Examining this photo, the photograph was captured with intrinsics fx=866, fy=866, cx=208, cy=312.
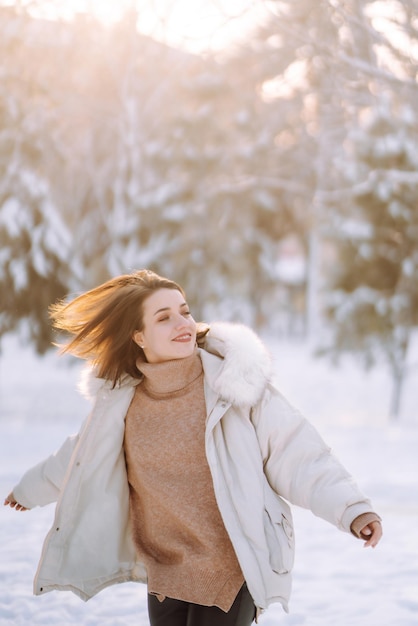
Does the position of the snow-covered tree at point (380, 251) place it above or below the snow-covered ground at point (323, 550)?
above

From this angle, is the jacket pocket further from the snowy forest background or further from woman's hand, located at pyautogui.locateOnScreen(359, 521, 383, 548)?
the snowy forest background

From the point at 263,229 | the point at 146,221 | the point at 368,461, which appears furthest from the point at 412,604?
the point at 263,229

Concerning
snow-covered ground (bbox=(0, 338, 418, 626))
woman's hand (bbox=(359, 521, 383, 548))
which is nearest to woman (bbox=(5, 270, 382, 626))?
woman's hand (bbox=(359, 521, 383, 548))

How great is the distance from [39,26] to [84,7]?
5.09ft

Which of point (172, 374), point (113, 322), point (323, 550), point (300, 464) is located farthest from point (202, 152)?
point (300, 464)

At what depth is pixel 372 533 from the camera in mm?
2422

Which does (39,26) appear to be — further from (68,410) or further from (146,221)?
(68,410)

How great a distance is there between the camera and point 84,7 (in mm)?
17672

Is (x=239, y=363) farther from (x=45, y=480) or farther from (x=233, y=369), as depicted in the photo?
(x=45, y=480)

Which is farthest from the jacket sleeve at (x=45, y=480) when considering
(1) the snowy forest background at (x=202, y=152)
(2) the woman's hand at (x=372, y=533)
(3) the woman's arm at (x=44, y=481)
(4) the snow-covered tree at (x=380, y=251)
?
(4) the snow-covered tree at (x=380, y=251)

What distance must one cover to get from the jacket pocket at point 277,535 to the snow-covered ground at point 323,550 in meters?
1.47

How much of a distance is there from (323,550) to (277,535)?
2.88m

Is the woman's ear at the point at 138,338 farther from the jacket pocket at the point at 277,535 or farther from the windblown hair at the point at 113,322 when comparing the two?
the jacket pocket at the point at 277,535

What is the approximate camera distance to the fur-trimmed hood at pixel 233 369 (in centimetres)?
254
